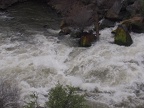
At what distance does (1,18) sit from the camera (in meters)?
22.9

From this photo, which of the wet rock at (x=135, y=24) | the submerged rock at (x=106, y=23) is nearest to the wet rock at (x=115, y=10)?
the submerged rock at (x=106, y=23)

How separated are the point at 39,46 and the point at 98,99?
5.91 metres

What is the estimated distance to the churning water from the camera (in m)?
13.8

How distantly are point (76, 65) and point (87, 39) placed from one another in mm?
2478

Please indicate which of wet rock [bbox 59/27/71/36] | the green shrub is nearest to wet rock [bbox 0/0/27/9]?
wet rock [bbox 59/27/71/36]

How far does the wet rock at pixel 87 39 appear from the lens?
17.9 metres

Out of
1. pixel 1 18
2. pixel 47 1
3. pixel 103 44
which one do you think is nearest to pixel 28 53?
pixel 103 44

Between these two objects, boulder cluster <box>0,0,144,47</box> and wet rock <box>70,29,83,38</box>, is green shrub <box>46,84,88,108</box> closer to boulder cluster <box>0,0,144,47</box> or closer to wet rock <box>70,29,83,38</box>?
boulder cluster <box>0,0,144,47</box>

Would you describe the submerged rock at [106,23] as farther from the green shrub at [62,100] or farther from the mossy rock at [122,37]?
the green shrub at [62,100]

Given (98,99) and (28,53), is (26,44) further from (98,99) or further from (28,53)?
(98,99)

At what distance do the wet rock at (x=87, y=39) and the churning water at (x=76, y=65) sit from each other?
1.17 ft

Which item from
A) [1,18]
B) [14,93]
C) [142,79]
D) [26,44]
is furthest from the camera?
[1,18]

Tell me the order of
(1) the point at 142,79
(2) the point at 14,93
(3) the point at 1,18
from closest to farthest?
1. (2) the point at 14,93
2. (1) the point at 142,79
3. (3) the point at 1,18

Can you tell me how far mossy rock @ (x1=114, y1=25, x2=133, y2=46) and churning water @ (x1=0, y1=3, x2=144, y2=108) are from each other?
30 cm
